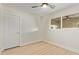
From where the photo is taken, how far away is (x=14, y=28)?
5.84 ft

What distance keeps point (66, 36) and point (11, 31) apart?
1260 mm

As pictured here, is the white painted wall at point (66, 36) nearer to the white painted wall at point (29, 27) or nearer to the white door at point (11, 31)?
the white painted wall at point (29, 27)

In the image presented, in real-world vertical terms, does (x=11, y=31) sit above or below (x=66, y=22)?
below

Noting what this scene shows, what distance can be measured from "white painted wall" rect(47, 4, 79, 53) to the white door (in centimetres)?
75

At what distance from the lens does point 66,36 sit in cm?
185

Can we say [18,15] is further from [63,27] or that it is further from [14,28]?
[63,27]

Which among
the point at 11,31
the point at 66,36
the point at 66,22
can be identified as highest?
the point at 66,22

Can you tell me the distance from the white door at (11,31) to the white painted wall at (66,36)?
750mm

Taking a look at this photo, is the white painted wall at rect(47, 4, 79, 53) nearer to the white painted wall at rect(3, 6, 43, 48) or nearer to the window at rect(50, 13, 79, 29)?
the window at rect(50, 13, 79, 29)

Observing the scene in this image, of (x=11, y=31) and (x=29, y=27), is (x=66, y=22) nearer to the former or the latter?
(x=29, y=27)

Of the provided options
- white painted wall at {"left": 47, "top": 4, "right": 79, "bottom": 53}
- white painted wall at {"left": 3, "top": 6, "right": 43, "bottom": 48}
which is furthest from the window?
white painted wall at {"left": 3, "top": 6, "right": 43, "bottom": 48}

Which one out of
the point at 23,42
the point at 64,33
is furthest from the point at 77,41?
the point at 23,42

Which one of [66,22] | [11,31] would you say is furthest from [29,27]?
[66,22]

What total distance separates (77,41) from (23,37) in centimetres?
125
